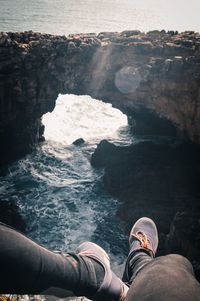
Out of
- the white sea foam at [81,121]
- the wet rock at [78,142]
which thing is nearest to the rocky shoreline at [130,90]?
the wet rock at [78,142]

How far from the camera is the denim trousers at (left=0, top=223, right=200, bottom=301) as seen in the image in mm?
2258

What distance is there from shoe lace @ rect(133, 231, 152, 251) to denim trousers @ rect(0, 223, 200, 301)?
2127 mm

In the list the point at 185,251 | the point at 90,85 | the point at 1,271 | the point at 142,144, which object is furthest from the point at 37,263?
the point at 142,144

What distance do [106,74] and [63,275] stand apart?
15.4 metres

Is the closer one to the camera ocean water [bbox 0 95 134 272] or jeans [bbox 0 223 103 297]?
jeans [bbox 0 223 103 297]

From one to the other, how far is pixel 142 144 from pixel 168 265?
17005 millimetres

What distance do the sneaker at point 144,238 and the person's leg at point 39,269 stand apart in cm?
187

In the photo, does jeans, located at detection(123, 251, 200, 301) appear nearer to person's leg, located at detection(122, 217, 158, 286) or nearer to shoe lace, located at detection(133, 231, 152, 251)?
person's leg, located at detection(122, 217, 158, 286)

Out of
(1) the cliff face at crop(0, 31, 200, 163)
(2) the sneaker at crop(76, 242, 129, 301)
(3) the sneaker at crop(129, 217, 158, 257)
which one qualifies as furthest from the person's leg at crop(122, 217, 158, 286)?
(1) the cliff face at crop(0, 31, 200, 163)

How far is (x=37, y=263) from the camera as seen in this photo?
100 inches

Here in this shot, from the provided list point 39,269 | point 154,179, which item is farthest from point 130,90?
point 39,269

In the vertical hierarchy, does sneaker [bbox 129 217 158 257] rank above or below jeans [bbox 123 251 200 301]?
below

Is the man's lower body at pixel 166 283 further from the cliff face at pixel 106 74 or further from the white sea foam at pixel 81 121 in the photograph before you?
the white sea foam at pixel 81 121

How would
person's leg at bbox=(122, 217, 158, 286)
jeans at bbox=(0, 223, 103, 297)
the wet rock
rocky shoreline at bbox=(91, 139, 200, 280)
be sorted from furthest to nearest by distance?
the wet rock → rocky shoreline at bbox=(91, 139, 200, 280) → person's leg at bbox=(122, 217, 158, 286) → jeans at bbox=(0, 223, 103, 297)
